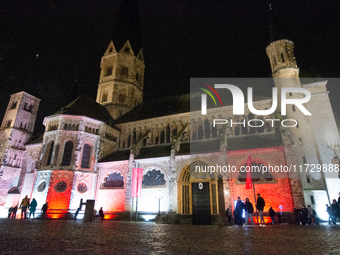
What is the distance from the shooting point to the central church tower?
32812 millimetres

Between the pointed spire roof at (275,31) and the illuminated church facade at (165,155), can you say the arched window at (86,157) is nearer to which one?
the illuminated church facade at (165,155)

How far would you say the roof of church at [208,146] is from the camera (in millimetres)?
18866

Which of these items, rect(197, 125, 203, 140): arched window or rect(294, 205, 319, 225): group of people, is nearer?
rect(294, 205, 319, 225): group of people

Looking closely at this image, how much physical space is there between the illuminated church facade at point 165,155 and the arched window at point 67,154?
0.35 ft

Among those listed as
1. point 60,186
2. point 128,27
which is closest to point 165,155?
point 60,186

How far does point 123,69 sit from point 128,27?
910cm

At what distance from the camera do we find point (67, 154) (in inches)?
915

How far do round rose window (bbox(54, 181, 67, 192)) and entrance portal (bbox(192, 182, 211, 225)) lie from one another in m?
13.6

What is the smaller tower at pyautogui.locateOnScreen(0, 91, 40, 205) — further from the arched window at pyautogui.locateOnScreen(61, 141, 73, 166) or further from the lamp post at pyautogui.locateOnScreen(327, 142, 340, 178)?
the lamp post at pyautogui.locateOnScreen(327, 142, 340, 178)

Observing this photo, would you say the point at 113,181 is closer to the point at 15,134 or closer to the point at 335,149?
the point at 15,134

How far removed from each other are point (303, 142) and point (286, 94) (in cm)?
548

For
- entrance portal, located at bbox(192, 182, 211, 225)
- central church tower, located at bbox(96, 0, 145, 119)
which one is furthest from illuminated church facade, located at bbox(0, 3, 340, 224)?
central church tower, located at bbox(96, 0, 145, 119)

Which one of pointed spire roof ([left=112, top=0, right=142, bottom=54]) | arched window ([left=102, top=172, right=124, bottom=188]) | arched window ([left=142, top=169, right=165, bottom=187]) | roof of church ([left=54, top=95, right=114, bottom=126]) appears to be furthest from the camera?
pointed spire roof ([left=112, top=0, right=142, bottom=54])

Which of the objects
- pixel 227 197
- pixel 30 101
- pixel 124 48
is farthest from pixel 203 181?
pixel 30 101
